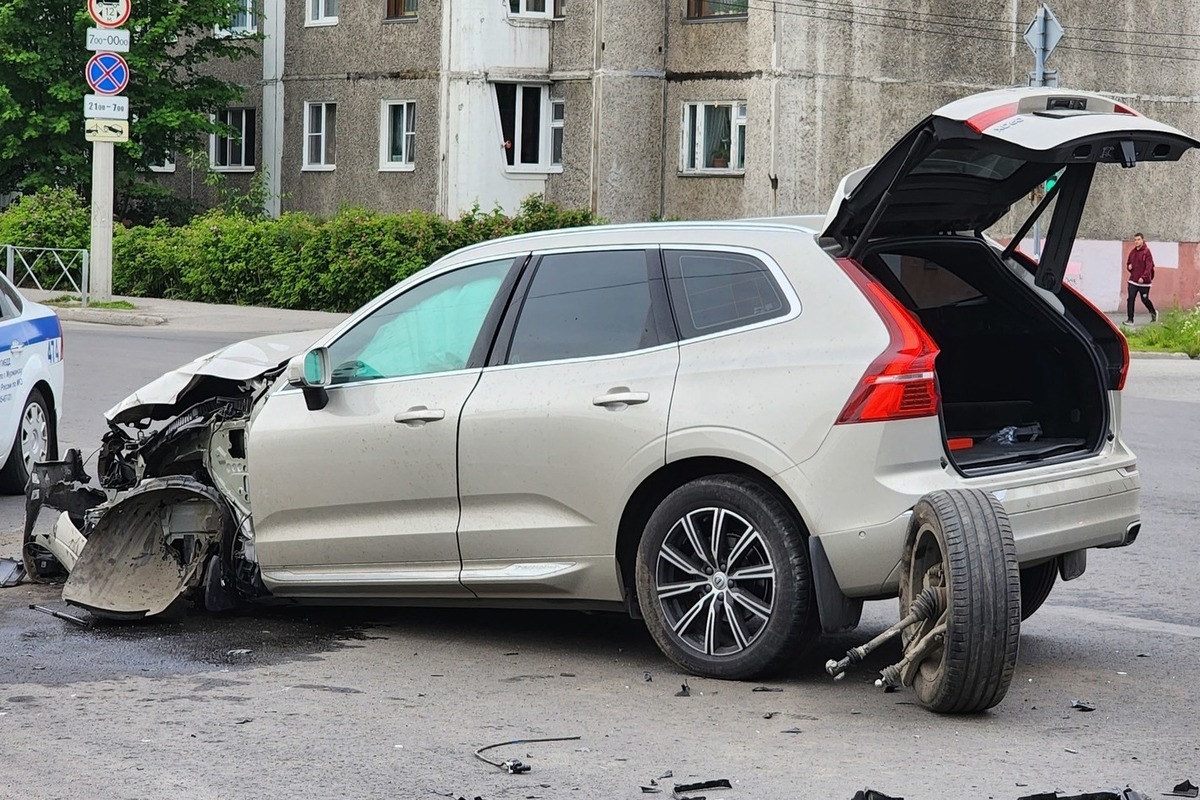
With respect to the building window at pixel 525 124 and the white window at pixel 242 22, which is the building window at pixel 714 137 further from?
the white window at pixel 242 22

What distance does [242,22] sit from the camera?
41.9 m

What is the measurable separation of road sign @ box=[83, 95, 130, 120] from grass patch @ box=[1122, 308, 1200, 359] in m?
16.1

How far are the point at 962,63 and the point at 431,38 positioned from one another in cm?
1109

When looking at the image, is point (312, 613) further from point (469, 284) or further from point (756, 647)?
point (756, 647)

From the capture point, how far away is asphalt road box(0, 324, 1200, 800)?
5246 millimetres

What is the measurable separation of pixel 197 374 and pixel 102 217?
812 inches

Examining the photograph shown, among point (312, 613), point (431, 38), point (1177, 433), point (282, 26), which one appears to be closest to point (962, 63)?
point (431, 38)

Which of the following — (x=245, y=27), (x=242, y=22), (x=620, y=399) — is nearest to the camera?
(x=620, y=399)

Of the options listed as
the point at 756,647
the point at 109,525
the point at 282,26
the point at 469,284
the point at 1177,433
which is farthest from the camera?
the point at 282,26

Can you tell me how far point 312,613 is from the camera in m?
7.91

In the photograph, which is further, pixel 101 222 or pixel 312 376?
pixel 101 222

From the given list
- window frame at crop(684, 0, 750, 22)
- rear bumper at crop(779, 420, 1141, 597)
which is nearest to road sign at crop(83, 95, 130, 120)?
window frame at crop(684, 0, 750, 22)

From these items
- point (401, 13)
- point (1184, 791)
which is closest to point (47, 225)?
point (401, 13)

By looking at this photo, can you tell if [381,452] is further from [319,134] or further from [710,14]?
[319,134]
